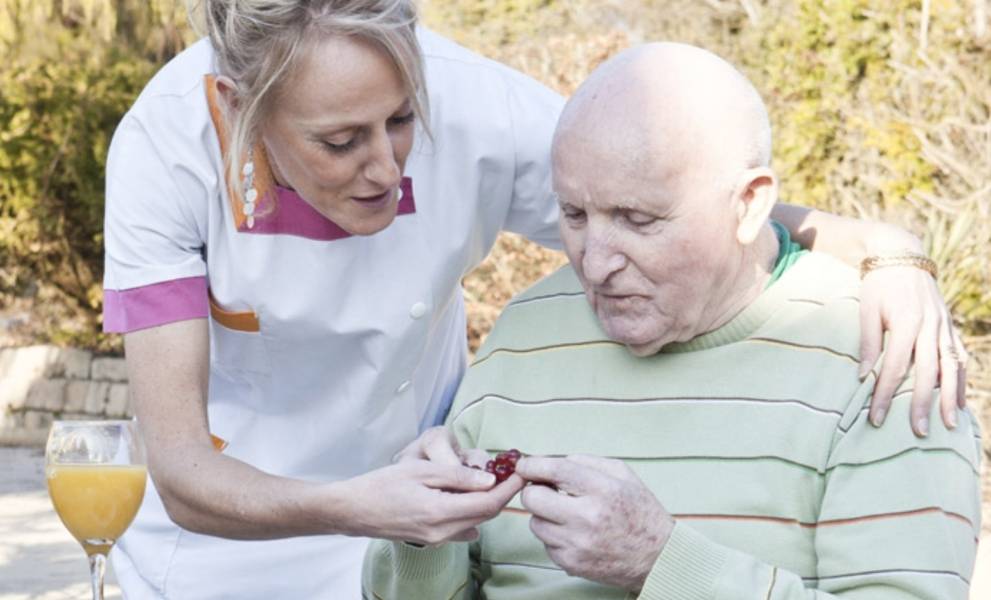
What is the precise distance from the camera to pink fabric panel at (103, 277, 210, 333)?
2.60 meters

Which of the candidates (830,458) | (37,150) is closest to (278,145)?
(830,458)

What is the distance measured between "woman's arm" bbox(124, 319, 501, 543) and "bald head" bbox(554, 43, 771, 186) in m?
0.56

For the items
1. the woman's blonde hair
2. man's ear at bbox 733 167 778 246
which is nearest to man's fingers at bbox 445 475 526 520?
man's ear at bbox 733 167 778 246

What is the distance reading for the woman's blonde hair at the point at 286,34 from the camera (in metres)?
2.39

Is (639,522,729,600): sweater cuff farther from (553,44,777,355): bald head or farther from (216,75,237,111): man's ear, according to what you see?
(216,75,237,111): man's ear

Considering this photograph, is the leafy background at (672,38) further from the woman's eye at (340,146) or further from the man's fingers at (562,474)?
the man's fingers at (562,474)

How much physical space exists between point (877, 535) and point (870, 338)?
0.32m

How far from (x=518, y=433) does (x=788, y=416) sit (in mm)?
504

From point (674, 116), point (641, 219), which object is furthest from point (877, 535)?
point (674, 116)

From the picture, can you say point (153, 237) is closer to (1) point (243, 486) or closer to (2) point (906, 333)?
(1) point (243, 486)

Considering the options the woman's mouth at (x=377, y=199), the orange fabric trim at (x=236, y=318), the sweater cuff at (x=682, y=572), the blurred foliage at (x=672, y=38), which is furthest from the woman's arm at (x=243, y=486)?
the blurred foliage at (x=672, y=38)

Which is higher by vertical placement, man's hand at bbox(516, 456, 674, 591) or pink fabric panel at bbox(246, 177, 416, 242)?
pink fabric panel at bbox(246, 177, 416, 242)

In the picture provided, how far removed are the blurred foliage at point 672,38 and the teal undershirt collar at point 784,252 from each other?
357cm

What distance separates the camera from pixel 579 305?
2730mm
